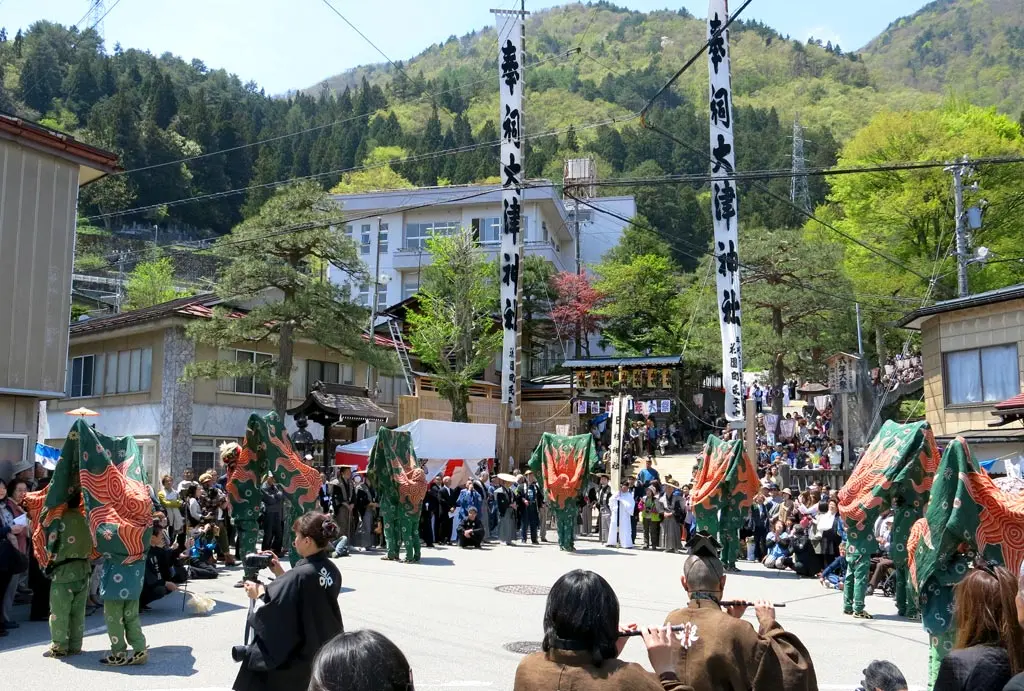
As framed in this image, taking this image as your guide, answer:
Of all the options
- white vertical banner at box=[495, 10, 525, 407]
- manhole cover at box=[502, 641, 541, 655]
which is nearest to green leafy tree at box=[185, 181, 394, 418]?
white vertical banner at box=[495, 10, 525, 407]

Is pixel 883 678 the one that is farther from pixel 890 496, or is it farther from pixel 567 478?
pixel 567 478

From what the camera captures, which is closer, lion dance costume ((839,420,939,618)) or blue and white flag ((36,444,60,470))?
lion dance costume ((839,420,939,618))

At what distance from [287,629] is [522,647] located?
5.17 meters

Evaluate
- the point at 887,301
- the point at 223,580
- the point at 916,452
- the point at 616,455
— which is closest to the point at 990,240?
the point at 887,301

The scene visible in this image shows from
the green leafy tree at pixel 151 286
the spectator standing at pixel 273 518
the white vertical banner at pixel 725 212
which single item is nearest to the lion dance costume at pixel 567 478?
the white vertical banner at pixel 725 212

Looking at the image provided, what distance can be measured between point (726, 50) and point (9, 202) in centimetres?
1619

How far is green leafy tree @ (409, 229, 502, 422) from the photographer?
1357 inches

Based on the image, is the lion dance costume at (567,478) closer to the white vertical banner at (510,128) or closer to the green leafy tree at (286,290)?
the green leafy tree at (286,290)

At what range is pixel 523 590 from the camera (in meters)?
14.2

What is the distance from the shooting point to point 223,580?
14.4 meters

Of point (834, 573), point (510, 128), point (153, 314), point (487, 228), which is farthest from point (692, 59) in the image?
point (487, 228)

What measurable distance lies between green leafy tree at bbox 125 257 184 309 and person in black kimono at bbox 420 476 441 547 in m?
31.6

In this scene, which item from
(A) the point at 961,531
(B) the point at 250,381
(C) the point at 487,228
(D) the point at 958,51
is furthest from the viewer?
(D) the point at 958,51

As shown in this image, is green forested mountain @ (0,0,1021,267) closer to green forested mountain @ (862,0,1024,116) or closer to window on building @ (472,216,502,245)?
window on building @ (472,216,502,245)
